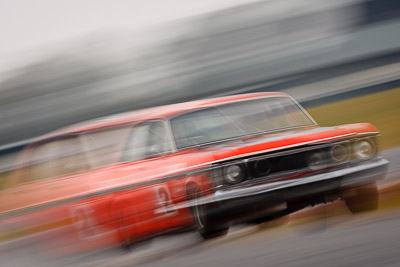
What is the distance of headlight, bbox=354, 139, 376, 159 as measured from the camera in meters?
2.94

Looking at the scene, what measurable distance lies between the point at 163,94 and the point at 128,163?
3.38 metres

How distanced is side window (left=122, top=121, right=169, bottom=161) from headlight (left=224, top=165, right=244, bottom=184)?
72 cm

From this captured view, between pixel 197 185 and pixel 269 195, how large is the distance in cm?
38

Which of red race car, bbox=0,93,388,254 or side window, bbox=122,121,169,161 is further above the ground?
side window, bbox=122,121,169,161

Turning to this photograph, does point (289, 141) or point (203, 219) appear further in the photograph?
point (289, 141)

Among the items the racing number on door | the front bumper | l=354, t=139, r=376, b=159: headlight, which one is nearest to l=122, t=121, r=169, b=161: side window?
the racing number on door

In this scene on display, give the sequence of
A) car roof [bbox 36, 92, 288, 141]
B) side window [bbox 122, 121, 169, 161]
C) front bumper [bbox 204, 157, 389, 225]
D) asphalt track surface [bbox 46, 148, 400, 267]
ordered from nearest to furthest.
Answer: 1. asphalt track surface [bbox 46, 148, 400, 267]
2. front bumper [bbox 204, 157, 389, 225]
3. side window [bbox 122, 121, 169, 161]
4. car roof [bbox 36, 92, 288, 141]

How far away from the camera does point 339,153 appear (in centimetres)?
288

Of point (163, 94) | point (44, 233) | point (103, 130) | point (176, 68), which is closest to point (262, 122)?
point (103, 130)

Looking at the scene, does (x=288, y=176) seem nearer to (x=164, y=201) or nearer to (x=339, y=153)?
(x=339, y=153)

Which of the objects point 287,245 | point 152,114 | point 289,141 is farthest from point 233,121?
point 287,245

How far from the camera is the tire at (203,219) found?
272cm

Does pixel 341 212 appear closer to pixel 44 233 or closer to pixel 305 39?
pixel 44 233

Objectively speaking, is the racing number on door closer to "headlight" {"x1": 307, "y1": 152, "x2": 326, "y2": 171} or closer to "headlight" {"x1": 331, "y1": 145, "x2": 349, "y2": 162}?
"headlight" {"x1": 307, "y1": 152, "x2": 326, "y2": 171}
